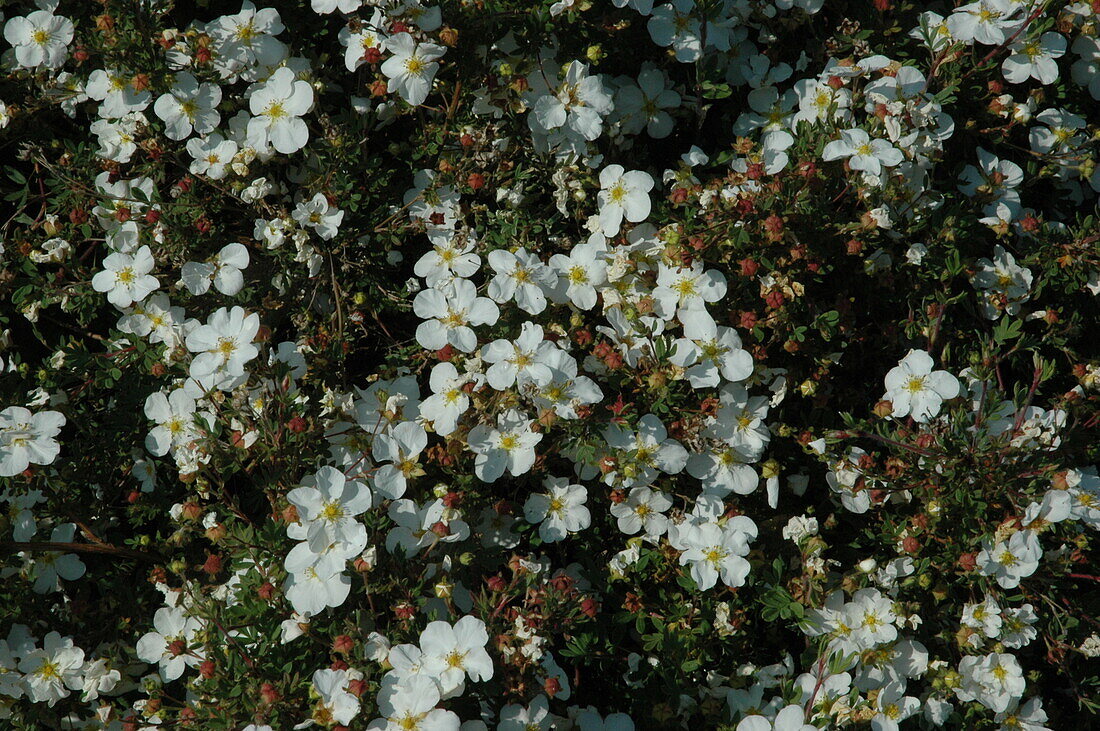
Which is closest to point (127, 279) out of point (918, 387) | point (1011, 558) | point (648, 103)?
point (648, 103)

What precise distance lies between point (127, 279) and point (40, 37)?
0.78 meters

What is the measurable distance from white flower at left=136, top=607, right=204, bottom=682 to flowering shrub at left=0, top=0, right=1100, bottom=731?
1 cm

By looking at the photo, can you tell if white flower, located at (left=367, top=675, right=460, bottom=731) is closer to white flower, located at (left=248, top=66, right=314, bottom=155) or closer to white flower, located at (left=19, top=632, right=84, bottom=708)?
white flower, located at (left=19, top=632, right=84, bottom=708)

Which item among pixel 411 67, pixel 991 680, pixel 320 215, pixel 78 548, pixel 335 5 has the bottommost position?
pixel 991 680

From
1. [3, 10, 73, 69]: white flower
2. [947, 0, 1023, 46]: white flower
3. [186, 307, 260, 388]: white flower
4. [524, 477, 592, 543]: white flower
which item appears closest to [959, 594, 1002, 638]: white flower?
[524, 477, 592, 543]: white flower

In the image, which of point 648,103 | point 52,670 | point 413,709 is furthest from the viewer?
point 648,103

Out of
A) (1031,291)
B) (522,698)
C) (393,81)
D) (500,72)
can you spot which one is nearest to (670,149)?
(500,72)

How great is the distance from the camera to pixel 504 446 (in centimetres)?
252

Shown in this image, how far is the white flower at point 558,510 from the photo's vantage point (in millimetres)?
2621

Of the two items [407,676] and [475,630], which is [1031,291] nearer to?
[475,630]

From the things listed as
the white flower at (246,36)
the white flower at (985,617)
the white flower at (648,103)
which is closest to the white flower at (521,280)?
the white flower at (648,103)

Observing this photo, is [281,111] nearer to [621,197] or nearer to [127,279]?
[127,279]

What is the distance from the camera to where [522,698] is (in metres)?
2.34

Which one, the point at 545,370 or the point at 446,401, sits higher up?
the point at 545,370
